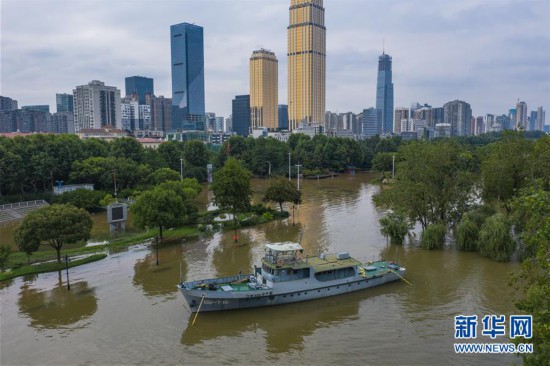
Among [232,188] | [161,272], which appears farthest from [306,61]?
[161,272]

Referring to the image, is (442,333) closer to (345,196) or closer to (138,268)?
(138,268)

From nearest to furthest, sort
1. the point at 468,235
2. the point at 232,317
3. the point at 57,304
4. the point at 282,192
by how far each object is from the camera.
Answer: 1. the point at 232,317
2. the point at 57,304
3. the point at 468,235
4. the point at 282,192

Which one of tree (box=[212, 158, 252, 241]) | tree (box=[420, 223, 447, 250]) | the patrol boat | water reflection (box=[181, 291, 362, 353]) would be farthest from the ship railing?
tree (box=[420, 223, 447, 250])

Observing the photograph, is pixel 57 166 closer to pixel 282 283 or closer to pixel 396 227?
pixel 396 227

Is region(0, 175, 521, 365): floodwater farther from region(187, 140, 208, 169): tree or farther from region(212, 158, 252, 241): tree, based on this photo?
region(187, 140, 208, 169): tree

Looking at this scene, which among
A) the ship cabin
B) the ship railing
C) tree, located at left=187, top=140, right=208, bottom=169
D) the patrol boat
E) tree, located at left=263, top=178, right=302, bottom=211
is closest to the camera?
the patrol boat

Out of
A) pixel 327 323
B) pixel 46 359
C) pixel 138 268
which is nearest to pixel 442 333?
pixel 327 323
